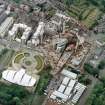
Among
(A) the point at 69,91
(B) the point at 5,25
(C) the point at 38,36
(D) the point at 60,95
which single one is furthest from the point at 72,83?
(B) the point at 5,25

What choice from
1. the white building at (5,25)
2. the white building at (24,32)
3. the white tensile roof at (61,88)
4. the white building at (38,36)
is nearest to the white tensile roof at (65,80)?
the white tensile roof at (61,88)

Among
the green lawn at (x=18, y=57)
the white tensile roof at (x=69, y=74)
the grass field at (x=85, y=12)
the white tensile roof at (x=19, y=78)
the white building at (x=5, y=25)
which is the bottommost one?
the white tensile roof at (x=19, y=78)

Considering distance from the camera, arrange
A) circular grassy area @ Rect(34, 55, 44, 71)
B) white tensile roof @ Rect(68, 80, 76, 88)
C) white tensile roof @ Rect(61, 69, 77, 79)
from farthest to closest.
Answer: circular grassy area @ Rect(34, 55, 44, 71) → white tensile roof @ Rect(61, 69, 77, 79) → white tensile roof @ Rect(68, 80, 76, 88)

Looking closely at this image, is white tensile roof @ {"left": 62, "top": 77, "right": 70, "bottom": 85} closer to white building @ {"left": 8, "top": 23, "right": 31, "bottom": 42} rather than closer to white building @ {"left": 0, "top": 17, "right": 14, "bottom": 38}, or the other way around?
white building @ {"left": 8, "top": 23, "right": 31, "bottom": 42}

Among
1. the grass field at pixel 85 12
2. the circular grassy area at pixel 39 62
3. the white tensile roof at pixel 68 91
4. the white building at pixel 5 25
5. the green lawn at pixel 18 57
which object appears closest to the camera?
the white tensile roof at pixel 68 91

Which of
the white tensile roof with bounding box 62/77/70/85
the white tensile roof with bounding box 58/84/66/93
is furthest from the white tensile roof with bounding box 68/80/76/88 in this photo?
the white tensile roof with bounding box 58/84/66/93

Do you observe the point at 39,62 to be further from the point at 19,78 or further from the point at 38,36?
the point at 38,36

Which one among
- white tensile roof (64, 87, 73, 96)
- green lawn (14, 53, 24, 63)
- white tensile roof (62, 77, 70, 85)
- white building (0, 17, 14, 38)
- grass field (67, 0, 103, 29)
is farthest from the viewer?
grass field (67, 0, 103, 29)

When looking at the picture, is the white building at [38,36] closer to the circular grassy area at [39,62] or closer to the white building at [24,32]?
the white building at [24,32]

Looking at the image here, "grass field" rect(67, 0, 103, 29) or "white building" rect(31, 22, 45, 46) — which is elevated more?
"grass field" rect(67, 0, 103, 29)
